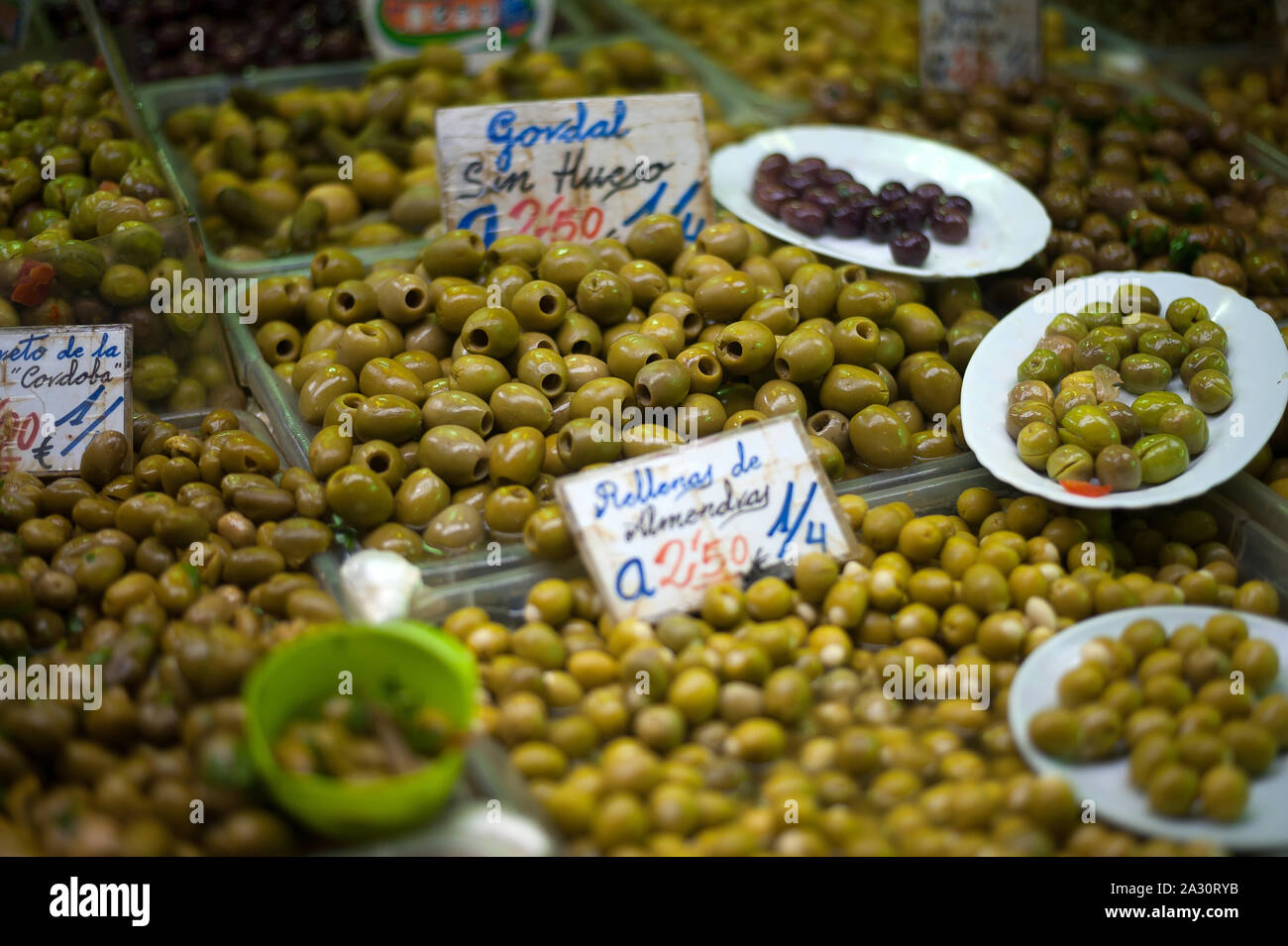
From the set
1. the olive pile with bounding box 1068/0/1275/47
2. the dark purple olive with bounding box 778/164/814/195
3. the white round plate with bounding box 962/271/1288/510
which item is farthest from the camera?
the olive pile with bounding box 1068/0/1275/47

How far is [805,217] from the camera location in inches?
129

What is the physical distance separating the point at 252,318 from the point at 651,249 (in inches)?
45.4

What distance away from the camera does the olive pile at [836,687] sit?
177 cm

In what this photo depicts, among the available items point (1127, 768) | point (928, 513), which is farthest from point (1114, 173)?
point (1127, 768)

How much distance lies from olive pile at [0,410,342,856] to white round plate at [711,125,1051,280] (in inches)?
66.5

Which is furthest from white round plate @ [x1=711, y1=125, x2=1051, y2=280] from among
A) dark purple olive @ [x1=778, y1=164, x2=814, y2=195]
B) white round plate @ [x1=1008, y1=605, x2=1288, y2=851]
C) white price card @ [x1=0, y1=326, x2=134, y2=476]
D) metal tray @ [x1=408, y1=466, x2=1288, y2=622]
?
white price card @ [x1=0, y1=326, x2=134, y2=476]

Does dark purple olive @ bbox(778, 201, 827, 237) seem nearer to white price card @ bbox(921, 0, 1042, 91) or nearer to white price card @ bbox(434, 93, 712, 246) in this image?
white price card @ bbox(434, 93, 712, 246)

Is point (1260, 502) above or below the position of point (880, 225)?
below

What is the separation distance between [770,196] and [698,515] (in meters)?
1.47

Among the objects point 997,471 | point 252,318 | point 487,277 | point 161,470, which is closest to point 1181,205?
point 997,471

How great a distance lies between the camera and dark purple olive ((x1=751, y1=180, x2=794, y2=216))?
339cm

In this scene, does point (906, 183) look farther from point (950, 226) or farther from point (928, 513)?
point (928, 513)
